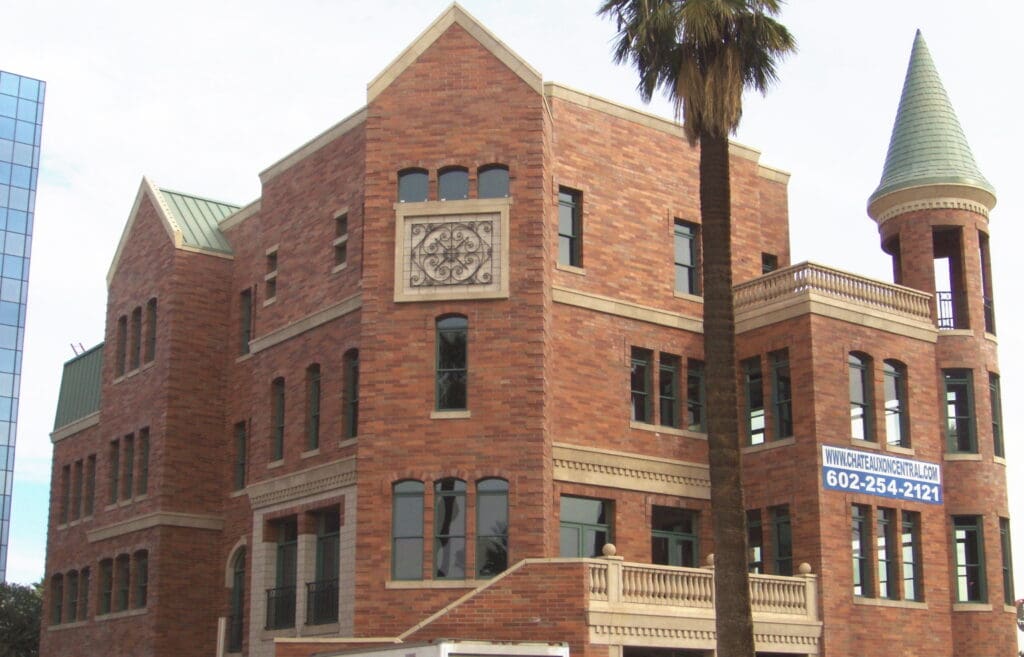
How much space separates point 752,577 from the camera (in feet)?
106

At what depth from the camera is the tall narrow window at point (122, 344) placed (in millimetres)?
47594

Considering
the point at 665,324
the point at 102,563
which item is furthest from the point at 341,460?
the point at 102,563

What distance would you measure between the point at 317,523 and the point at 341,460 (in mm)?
2489

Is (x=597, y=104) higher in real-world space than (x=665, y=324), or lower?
higher

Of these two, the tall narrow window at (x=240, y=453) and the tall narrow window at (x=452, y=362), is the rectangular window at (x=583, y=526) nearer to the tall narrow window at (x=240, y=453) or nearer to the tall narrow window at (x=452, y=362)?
the tall narrow window at (x=452, y=362)

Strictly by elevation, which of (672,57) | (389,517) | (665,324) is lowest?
(389,517)

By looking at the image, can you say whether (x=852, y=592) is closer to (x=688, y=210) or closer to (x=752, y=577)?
(x=752, y=577)

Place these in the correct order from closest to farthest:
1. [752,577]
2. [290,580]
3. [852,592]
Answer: [752,577], [852,592], [290,580]

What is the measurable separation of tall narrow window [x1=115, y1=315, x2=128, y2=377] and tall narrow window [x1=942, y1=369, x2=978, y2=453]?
84.8 feet

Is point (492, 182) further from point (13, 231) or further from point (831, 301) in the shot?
point (13, 231)

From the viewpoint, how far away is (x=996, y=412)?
38.9 metres

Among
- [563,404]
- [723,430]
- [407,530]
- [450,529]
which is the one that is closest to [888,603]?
[563,404]

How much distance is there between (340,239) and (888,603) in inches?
644

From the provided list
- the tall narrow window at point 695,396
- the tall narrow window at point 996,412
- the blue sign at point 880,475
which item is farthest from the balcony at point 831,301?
the blue sign at point 880,475
